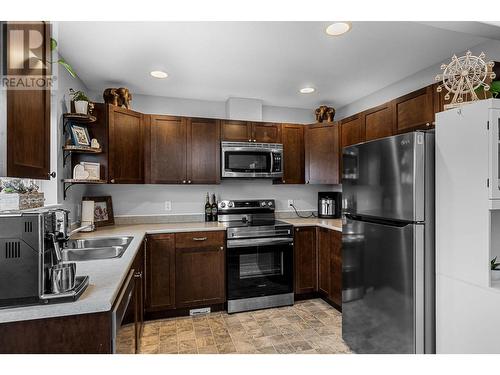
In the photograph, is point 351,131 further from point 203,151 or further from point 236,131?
point 203,151

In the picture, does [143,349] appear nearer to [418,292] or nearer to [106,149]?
[106,149]

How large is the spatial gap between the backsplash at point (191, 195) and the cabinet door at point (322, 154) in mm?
450

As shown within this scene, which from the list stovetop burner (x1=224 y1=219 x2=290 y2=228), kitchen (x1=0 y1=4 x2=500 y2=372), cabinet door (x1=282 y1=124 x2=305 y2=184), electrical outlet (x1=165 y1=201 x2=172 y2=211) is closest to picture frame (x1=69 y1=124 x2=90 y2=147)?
kitchen (x1=0 y1=4 x2=500 y2=372)

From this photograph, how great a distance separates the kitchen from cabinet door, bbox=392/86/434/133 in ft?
0.04

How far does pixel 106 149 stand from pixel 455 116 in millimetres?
2843

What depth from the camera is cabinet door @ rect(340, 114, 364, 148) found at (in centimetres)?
322

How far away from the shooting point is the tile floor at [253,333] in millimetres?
2350

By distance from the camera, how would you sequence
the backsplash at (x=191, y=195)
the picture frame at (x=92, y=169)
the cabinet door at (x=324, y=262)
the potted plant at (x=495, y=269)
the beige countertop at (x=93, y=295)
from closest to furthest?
the beige countertop at (x=93, y=295), the potted plant at (x=495, y=269), the picture frame at (x=92, y=169), the cabinet door at (x=324, y=262), the backsplash at (x=191, y=195)

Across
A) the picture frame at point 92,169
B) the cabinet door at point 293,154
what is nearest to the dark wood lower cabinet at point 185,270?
the picture frame at point 92,169

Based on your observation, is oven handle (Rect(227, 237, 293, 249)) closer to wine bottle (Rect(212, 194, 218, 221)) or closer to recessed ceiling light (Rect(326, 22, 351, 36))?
wine bottle (Rect(212, 194, 218, 221))

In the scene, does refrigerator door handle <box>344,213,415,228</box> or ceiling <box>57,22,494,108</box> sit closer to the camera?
refrigerator door handle <box>344,213,415,228</box>

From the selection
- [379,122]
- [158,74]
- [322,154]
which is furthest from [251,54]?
[322,154]

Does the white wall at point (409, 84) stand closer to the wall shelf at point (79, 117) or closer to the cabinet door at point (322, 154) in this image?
the cabinet door at point (322, 154)

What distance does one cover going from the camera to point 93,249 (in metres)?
2.12
